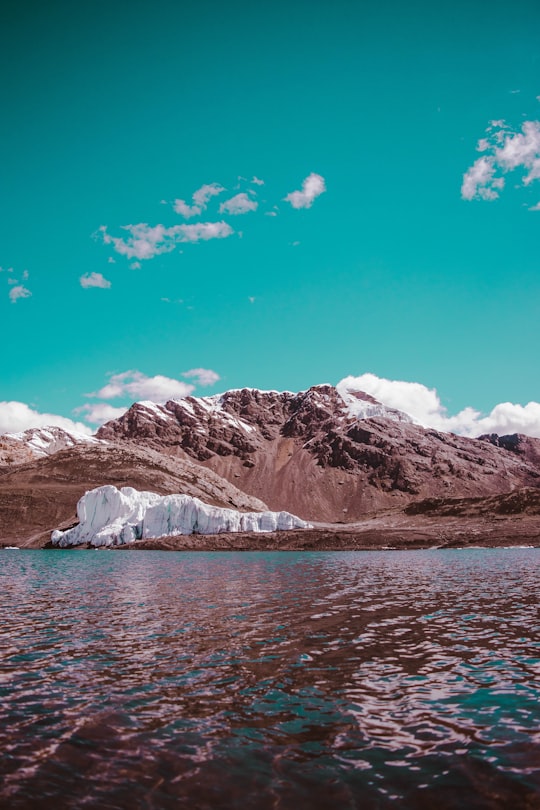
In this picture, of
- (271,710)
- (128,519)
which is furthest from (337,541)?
(271,710)

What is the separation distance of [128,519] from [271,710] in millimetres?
172011

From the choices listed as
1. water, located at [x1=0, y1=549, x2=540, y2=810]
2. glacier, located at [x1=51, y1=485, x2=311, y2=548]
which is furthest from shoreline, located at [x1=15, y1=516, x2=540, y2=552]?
water, located at [x1=0, y1=549, x2=540, y2=810]

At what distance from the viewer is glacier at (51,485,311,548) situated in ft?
574

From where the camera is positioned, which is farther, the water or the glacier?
the glacier

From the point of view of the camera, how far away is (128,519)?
17750 centimetres

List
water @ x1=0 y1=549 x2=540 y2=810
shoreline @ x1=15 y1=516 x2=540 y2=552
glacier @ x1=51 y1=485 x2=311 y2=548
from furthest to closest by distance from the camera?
glacier @ x1=51 y1=485 x2=311 y2=548 < shoreline @ x1=15 y1=516 x2=540 y2=552 < water @ x1=0 y1=549 x2=540 y2=810

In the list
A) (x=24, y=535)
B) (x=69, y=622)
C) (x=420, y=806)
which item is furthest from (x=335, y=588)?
(x=24, y=535)

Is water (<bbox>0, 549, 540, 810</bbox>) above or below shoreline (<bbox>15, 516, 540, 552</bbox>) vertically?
above

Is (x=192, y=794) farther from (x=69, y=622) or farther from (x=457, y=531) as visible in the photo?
(x=457, y=531)

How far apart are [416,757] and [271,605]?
83.2 ft

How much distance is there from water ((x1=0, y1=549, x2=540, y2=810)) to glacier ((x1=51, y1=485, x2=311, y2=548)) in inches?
5892

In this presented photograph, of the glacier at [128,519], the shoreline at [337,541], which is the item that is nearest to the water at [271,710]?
the shoreline at [337,541]

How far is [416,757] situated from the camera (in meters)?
12.0

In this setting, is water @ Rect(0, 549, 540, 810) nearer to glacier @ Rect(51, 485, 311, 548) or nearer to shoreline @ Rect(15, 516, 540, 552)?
shoreline @ Rect(15, 516, 540, 552)
